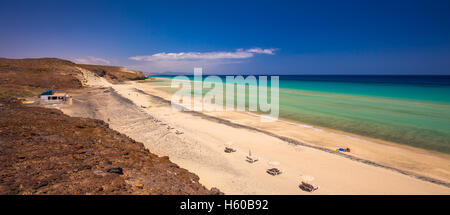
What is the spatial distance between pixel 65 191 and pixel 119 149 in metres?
3.75

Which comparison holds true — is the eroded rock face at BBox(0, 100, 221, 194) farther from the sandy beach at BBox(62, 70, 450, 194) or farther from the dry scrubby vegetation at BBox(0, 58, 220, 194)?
the sandy beach at BBox(62, 70, 450, 194)

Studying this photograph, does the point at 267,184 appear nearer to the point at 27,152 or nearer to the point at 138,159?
the point at 138,159

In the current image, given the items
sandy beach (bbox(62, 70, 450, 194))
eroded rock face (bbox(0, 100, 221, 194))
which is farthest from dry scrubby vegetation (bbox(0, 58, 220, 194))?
sandy beach (bbox(62, 70, 450, 194))

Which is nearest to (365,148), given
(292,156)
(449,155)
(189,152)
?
(449,155)

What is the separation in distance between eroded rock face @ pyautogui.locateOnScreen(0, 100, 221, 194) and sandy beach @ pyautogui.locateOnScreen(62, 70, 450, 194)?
2.32 m

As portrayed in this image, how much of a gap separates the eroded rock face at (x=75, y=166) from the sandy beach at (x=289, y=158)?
2.32m

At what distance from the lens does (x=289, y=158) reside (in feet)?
36.0

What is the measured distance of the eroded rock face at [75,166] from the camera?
4.95 m

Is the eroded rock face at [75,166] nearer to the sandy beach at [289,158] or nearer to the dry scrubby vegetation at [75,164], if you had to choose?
the dry scrubby vegetation at [75,164]

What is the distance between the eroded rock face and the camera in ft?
16.2

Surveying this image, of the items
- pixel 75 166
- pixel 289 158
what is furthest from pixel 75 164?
pixel 289 158

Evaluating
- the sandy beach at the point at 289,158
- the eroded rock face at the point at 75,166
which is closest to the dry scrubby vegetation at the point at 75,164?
the eroded rock face at the point at 75,166
